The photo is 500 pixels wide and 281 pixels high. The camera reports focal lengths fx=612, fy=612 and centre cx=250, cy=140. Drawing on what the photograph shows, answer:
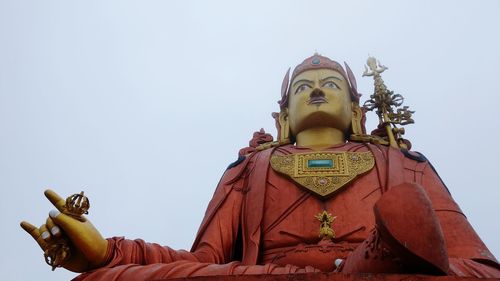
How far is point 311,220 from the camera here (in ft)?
14.9

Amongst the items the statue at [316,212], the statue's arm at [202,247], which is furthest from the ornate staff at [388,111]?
the statue's arm at [202,247]

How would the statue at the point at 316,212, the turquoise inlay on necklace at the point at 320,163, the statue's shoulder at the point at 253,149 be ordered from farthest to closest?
the statue's shoulder at the point at 253,149
the turquoise inlay on necklace at the point at 320,163
the statue at the point at 316,212

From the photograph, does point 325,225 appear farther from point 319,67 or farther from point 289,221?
point 319,67

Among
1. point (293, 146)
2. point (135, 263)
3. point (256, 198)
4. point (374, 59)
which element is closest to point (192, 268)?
point (135, 263)

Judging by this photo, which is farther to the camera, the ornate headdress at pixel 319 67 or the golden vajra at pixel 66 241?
the ornate headdress at pixel 319 67

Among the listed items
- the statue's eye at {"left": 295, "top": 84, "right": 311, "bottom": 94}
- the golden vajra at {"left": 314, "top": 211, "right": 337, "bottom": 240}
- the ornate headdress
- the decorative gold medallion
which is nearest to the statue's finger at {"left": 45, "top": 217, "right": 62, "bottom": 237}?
the golden vajra at {"left": 314, "top": 211, "right": 337, "bottom": 240}

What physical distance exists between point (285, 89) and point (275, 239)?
2031 millimetres

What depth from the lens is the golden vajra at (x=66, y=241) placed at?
3.46m

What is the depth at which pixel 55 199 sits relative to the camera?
352cm

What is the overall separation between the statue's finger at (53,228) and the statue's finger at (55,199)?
0.08 m

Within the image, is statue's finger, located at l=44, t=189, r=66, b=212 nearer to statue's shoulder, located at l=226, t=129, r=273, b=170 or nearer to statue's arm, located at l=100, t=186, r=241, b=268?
statue's arm, located at l=100, t=186, r=241, b=268

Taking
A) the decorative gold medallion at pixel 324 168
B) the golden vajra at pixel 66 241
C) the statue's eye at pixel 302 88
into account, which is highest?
A: the statue's eye at pixel 302 88

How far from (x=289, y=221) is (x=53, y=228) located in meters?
1.83

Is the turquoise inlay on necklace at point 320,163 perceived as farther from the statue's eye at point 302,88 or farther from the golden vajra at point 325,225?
the statue's eye at point 302,88
